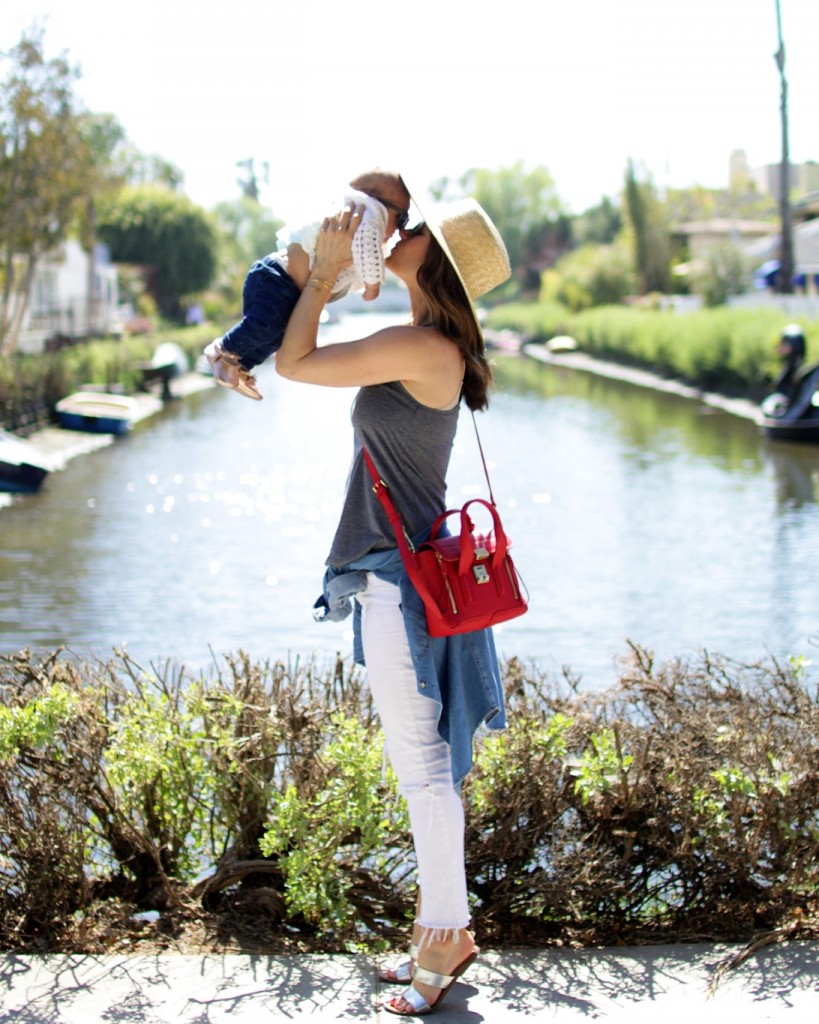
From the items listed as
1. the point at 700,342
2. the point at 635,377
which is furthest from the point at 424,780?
the point at 635,377

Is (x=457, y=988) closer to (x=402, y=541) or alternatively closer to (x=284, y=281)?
(x=402, y=541)

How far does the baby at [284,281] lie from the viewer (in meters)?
2.72

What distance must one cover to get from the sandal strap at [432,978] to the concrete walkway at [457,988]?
52 mm

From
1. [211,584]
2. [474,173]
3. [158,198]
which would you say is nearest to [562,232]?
[474,173]

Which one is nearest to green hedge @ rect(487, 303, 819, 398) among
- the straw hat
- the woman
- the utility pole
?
the utility pole

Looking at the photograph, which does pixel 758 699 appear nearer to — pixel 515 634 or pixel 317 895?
pixel 317 895

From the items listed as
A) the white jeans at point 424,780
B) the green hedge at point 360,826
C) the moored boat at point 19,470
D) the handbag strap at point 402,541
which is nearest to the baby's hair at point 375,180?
the handbag strap at point 402,541

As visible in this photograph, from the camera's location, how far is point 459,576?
2.78 metres

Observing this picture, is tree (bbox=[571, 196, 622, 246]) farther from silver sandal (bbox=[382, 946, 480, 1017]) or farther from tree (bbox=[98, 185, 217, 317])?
silver sandal (bbox=[382, 946, 480, 1017])

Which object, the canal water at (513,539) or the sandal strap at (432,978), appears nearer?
the sandal strap at (432,978)

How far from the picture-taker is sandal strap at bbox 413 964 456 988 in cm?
276

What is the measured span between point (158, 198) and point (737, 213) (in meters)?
35.8

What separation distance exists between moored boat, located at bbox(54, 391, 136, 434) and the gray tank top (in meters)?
20.3

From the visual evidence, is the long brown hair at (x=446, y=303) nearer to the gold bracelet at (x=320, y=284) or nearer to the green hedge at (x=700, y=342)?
the gold bracelet at (x=320, y=284)
